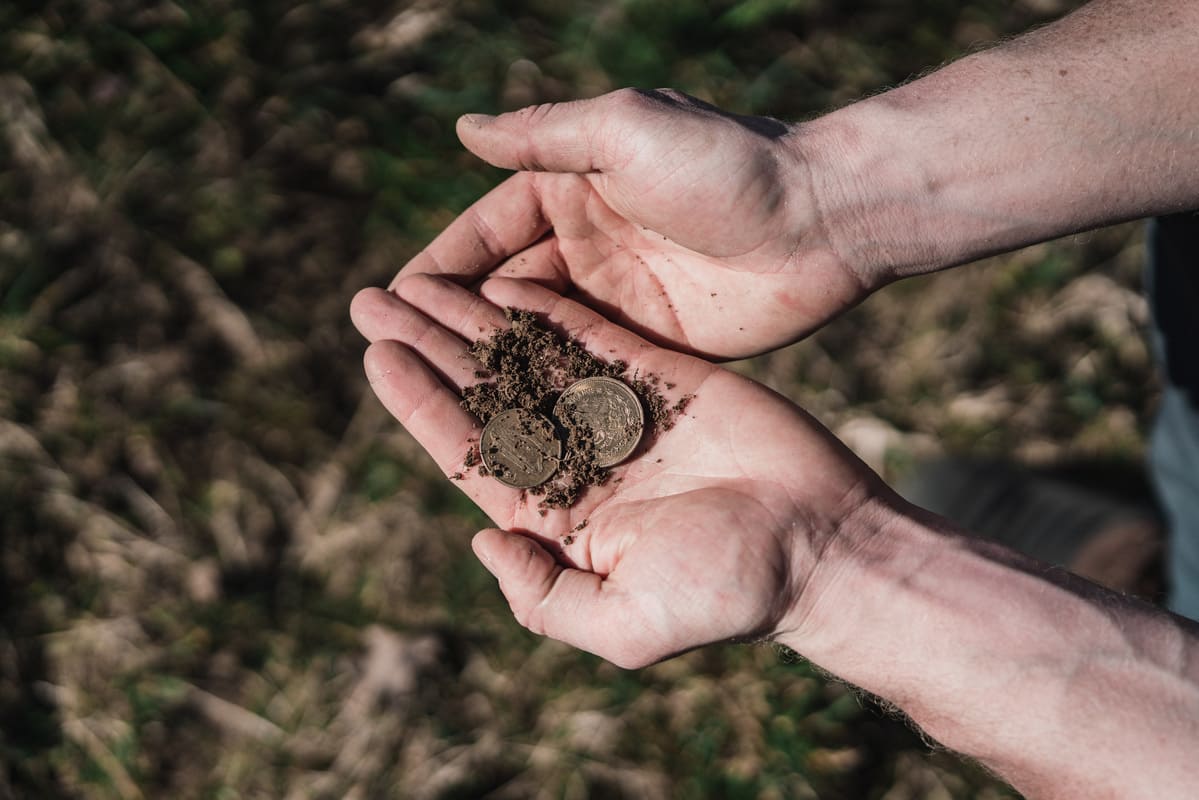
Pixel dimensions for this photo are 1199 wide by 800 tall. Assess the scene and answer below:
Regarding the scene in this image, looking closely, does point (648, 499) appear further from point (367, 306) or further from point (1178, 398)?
point (1178, 398)

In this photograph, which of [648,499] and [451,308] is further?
[451,308]

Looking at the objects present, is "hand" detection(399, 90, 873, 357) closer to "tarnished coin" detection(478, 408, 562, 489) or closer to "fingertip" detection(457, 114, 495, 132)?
"fingertip" detection(457, 114, 495, 132)

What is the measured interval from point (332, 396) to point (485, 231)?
4.97 ft

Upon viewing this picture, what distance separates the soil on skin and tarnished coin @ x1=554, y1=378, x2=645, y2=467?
1.2 inches

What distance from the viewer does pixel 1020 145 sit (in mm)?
3006

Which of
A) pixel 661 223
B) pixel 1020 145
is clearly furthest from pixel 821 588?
pixel 1020 145

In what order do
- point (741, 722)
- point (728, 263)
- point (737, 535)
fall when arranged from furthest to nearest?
1. point (741, 722)
2. point (728, 263)
3. point (737, 535)

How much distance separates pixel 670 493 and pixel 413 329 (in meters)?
1.13

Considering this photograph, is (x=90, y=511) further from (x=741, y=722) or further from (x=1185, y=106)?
(x=1185, y=106)

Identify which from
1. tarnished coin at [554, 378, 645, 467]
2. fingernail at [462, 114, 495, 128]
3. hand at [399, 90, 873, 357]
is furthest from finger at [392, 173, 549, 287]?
tarnished coin at [554, 378, 645, 467]

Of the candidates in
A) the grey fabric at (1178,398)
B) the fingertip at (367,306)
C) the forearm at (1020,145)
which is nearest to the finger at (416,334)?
the fingertip at (367,306)

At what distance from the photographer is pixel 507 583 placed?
301 centimetres

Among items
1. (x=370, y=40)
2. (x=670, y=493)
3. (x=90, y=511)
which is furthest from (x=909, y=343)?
(x=90, y=511)

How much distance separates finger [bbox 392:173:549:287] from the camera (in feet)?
11.6
